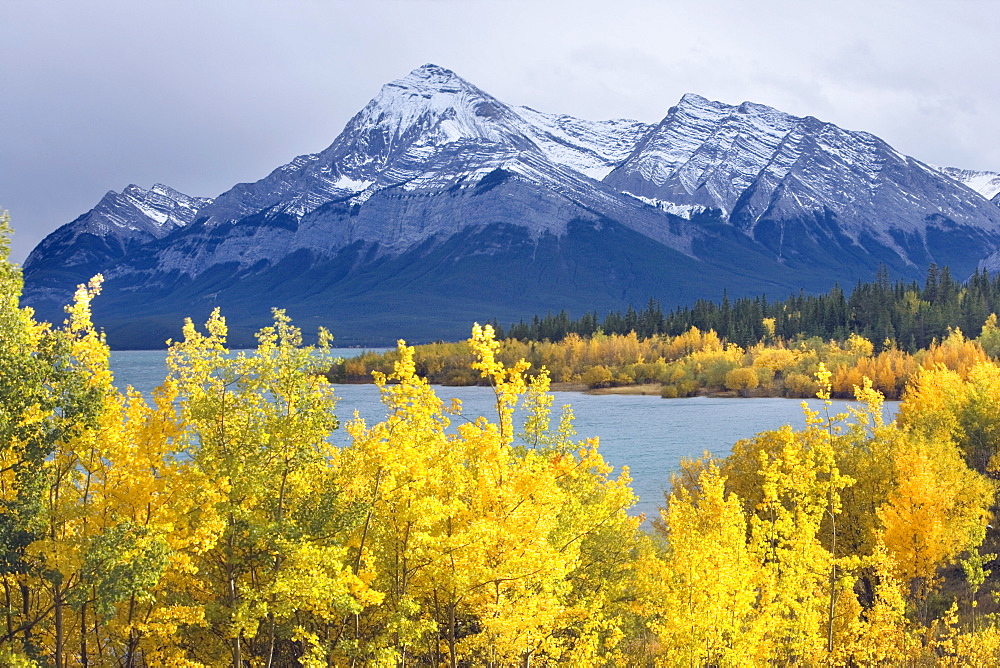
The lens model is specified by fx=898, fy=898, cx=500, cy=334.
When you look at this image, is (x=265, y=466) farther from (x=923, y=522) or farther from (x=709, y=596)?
(x=923, y=522)

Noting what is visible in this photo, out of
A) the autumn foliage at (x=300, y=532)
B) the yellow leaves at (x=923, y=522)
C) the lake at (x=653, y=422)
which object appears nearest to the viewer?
the autumn foliage at (x=300, y=532)

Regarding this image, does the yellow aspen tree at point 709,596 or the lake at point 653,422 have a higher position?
the yellow aspen tree at point 709,596

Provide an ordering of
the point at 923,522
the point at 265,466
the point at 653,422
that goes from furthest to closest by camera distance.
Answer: the point at 653,422
the point at 923,522
the point at 265,466

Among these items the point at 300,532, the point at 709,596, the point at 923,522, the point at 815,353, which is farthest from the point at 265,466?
the point at 815,353

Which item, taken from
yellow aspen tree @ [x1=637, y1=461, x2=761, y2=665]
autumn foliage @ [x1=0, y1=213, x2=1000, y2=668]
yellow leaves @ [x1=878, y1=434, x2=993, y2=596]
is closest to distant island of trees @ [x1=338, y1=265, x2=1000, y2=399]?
yellow leaves @ [x1=878, y1=434, x2=993, y2=596]

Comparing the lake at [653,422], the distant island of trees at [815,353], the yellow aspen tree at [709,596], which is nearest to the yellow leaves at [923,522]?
the yellow aspen tree at [709,596]

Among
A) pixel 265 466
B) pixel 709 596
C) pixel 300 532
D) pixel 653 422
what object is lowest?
pixel 653 422

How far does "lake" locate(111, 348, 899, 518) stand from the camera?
7281cm

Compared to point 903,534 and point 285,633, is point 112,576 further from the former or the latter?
point 903,534

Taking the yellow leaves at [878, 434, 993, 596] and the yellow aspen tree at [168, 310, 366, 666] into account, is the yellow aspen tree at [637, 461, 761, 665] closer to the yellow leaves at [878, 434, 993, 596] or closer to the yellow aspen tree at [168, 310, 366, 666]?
the yellow aspen tree at [168, 310, 366, 666]

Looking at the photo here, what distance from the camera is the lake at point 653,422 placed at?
72.8 meters

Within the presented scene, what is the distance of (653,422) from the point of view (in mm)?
110500

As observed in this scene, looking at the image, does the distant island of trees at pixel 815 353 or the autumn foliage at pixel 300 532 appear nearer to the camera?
the autumn foliage at pixel 300 532

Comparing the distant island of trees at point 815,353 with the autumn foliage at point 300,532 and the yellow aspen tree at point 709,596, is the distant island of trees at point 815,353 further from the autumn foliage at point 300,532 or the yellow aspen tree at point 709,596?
the autumn foliage at point 300,532
